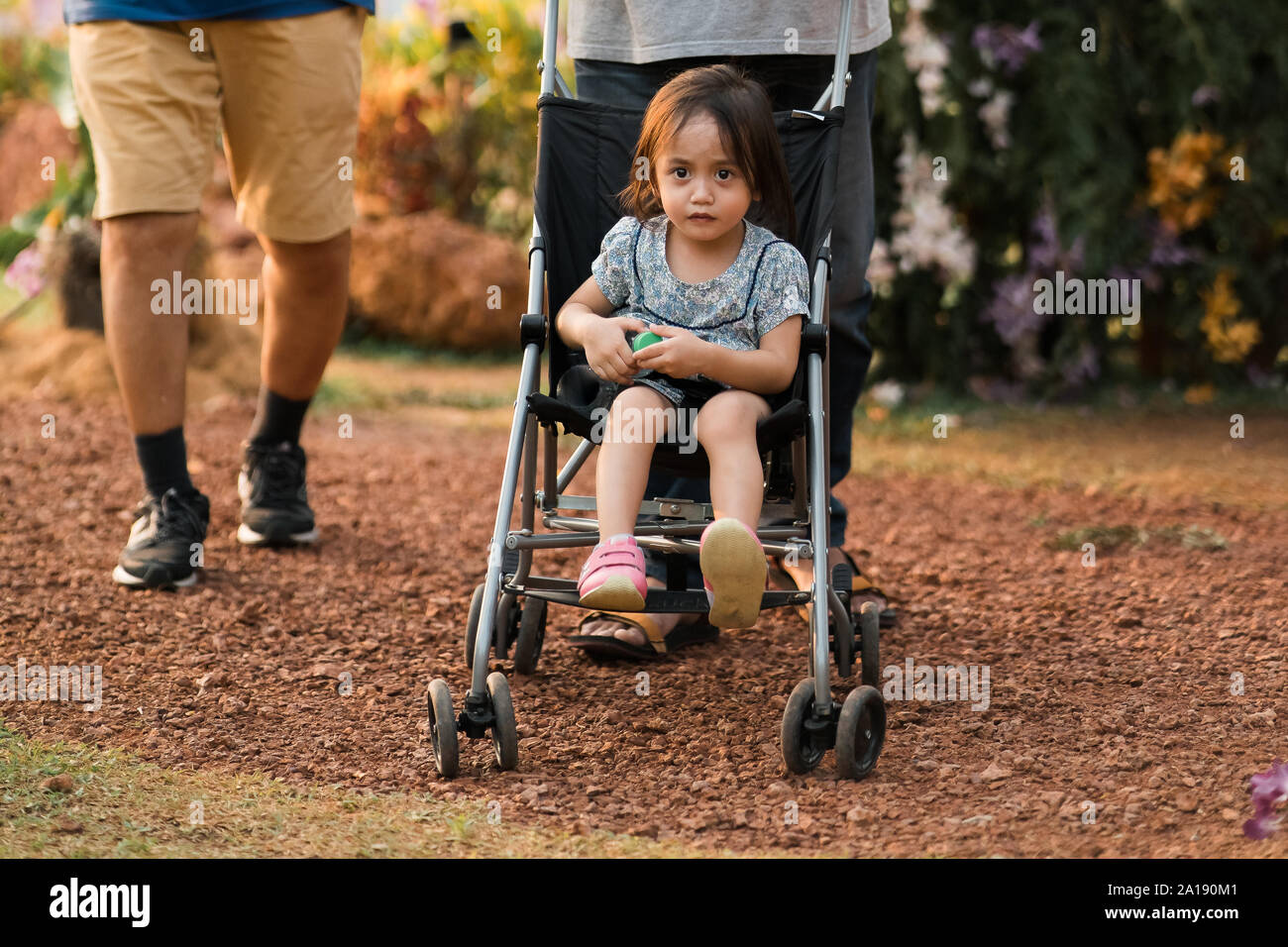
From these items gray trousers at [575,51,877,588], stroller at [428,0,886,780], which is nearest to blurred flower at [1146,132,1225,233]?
gray trousers at [575,51,877,588]

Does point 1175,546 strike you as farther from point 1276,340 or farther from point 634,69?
point 1276,340

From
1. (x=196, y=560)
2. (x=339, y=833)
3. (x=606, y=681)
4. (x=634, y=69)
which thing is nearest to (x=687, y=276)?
(x=634, y=69)

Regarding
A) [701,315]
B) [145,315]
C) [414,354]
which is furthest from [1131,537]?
[414,354]

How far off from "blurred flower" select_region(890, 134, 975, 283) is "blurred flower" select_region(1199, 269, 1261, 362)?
3.23ft

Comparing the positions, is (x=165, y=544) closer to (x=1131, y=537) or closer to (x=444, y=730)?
(x=444, y=730)

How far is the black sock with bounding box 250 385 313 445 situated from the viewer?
4270 mm

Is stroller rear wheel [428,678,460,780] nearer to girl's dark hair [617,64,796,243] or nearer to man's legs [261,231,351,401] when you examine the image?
girl's dark hair [617,64,796,243]

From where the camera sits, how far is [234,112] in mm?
3914

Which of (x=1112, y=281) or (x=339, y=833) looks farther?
(x=1112, y=281)

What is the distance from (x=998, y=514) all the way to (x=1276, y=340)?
2.30 m

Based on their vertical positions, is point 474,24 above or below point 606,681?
above

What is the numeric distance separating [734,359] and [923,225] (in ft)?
11.4

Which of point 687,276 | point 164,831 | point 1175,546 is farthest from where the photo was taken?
point 1175,546

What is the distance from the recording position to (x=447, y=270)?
8.03 metres
